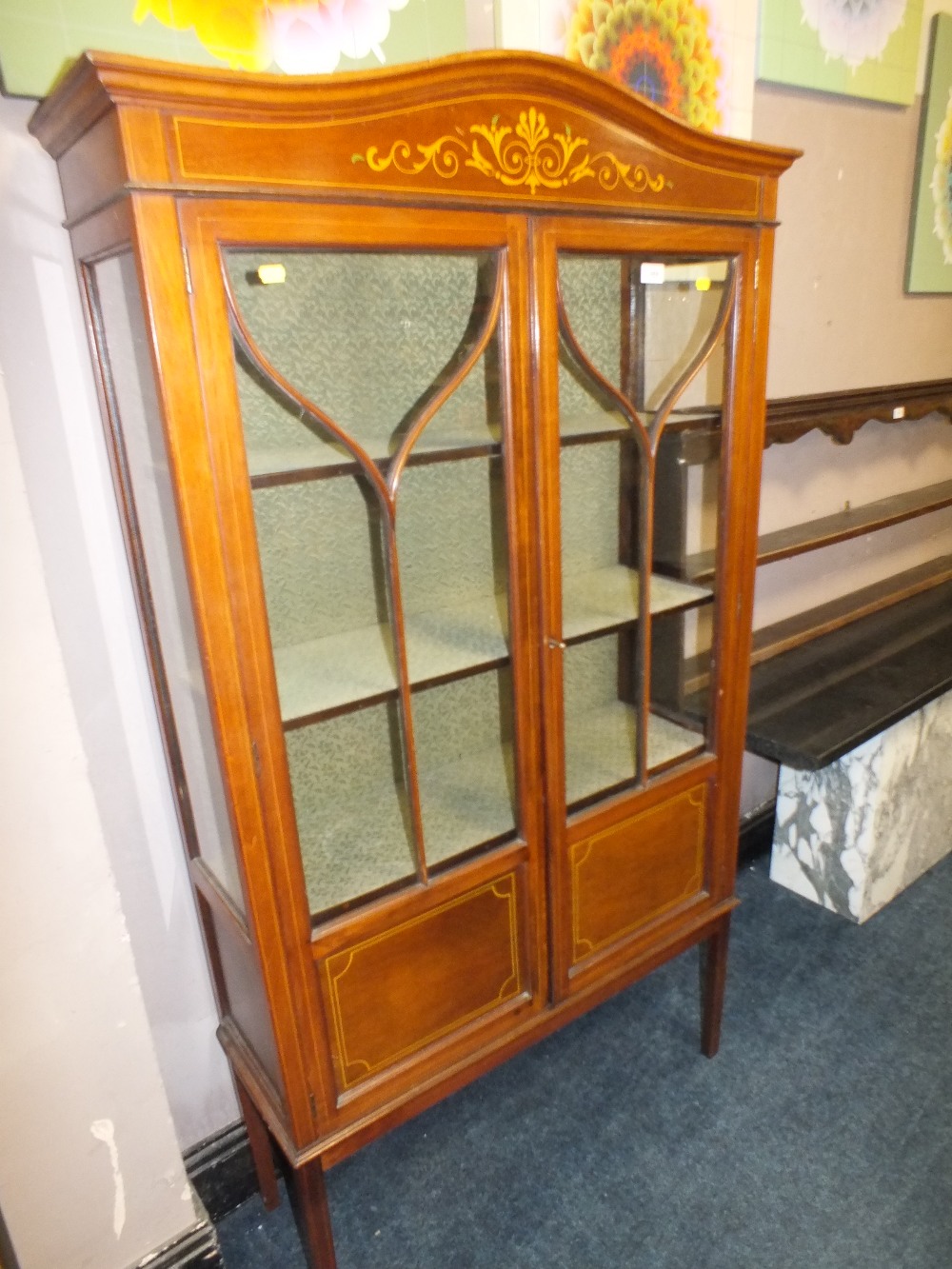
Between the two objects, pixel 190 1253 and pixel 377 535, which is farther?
pixel 190 1253

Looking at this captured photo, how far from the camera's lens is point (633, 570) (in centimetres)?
140

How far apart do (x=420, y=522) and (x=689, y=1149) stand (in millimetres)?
1325

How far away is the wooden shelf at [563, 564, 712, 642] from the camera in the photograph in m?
1.36

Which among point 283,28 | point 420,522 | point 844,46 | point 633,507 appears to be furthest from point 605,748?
point 844,46

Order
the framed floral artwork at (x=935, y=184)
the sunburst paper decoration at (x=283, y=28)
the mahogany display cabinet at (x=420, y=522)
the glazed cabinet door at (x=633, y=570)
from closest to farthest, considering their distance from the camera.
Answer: the mahogany display cabinet at (x=420, y=522), the sunburst paper decoration at (x=283, y=28), the glazed cabinet door at (x=633, y=570), the framed floral artwork at (x=935, y=184)

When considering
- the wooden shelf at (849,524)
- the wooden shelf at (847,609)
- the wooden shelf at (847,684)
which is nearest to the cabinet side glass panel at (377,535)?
the wooden shelf at (847,684)

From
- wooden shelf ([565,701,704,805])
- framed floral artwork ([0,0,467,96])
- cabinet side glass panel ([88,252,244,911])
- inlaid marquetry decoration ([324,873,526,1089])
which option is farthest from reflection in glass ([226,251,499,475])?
inlaid marquetry decoration ([324,873,526,1089])

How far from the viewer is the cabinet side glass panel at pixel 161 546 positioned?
96cm

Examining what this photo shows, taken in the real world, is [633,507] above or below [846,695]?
above

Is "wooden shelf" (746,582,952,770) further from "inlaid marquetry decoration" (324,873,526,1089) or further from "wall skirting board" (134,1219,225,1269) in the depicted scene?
"wall skirting board" (134,1219,225,1269)

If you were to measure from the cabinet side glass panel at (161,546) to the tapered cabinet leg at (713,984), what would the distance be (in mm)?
1017

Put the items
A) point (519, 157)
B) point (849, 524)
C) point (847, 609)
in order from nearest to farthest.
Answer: point (519, 157), point (849, 524), point (847, 609)

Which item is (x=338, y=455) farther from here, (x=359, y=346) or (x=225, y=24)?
(x=225, y=24)

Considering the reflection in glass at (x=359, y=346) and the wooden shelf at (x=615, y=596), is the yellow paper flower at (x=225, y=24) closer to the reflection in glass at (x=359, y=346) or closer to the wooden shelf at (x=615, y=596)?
the reflection in glass at (x=359, y=346)
